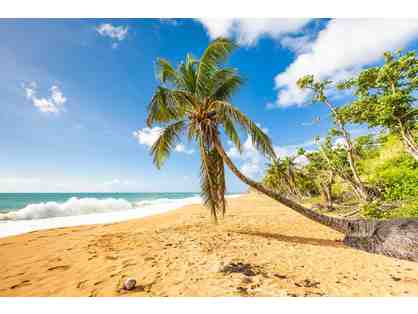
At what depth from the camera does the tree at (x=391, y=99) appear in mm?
6711

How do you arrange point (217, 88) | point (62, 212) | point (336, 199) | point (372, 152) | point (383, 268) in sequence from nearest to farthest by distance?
point (383, 268)
point (217, 88)
point (372, 152)
point (62, 212)
point (336, 199)

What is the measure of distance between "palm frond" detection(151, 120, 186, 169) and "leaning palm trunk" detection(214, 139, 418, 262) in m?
1.41

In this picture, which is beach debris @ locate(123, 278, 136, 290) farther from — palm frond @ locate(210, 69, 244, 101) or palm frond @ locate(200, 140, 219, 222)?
palm frond @ locate(210, 69, 244, 101)

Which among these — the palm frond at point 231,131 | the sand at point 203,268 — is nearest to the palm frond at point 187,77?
the palm frond at point 231,131

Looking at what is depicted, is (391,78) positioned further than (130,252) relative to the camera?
Yes

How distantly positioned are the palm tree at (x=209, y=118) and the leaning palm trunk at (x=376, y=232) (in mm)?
26

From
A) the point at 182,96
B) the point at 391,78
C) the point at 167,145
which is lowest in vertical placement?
the point at 167,145

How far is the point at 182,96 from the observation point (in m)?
5.47

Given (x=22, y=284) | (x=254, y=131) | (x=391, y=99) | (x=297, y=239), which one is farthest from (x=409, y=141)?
(x=22, y=284)

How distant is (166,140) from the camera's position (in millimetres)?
5914
